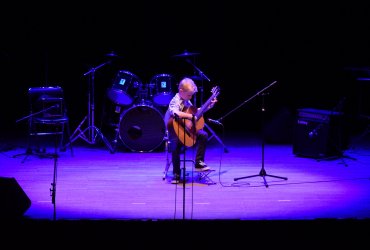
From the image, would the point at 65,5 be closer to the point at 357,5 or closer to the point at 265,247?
the point at 357,5

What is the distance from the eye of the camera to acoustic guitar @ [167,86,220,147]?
695 centimetres

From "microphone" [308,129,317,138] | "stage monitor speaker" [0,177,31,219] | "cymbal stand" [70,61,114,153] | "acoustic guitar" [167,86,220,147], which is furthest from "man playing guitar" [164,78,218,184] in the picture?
"stage monitor speaker" [0,177,31,219]

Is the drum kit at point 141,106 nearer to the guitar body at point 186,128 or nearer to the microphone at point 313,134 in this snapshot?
the guitar body at point 186,128

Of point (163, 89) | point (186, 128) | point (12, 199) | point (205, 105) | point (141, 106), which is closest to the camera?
point (12, 199)

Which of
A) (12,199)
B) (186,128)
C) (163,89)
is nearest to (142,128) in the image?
(163,89)

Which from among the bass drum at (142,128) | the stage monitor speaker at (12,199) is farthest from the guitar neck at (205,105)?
the stage monitor speaker at (12,199)

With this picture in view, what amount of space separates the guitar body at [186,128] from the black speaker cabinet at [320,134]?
2394 mm

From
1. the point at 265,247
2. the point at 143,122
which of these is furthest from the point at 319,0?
the point at 265,247

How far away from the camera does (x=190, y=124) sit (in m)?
7.10

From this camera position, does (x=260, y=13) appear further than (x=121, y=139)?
Yes

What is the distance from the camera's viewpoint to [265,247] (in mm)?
3254

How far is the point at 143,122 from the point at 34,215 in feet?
12.9

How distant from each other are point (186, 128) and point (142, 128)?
239 centimetres

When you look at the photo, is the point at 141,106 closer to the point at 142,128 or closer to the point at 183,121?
the point at 142,128
